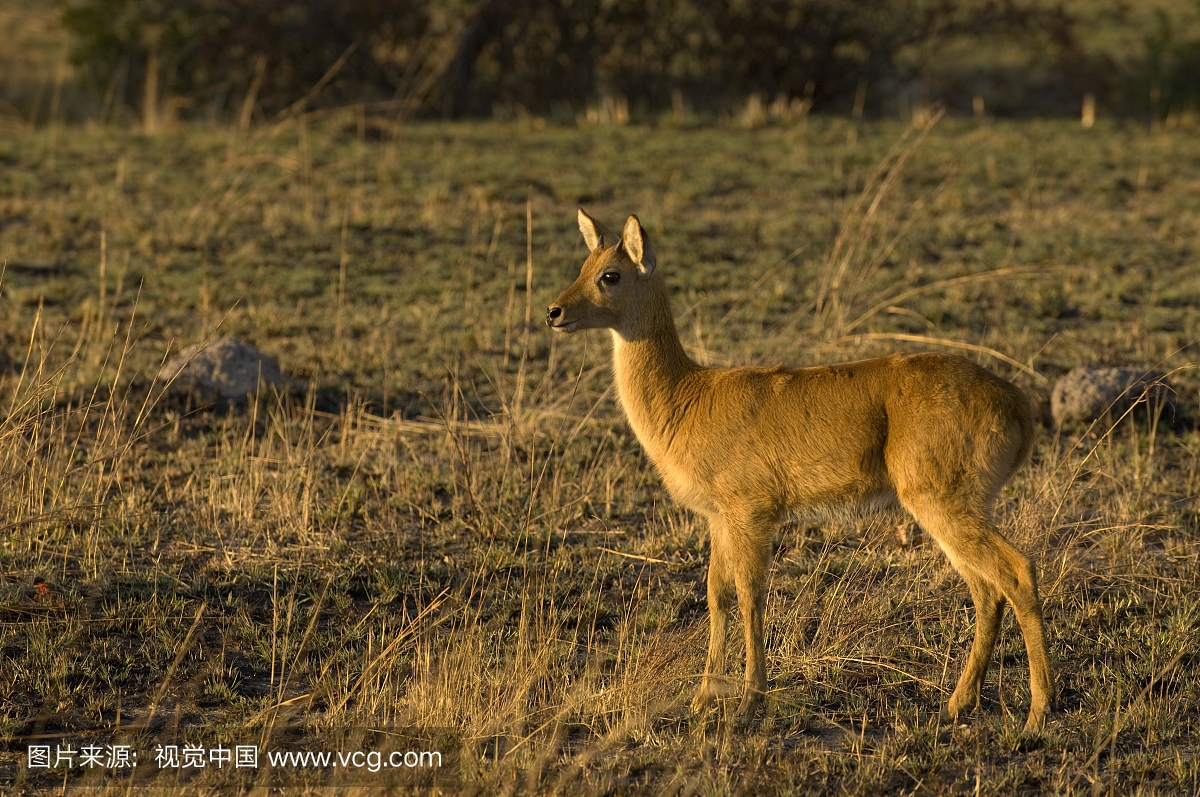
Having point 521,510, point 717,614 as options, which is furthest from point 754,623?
point 521,510

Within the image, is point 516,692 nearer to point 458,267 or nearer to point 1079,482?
point 1079,482

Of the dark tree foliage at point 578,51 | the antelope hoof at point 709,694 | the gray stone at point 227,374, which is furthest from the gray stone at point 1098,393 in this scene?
the dark tree foliage at point 578,51

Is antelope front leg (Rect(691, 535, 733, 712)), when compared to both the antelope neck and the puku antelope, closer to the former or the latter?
the puku antelope

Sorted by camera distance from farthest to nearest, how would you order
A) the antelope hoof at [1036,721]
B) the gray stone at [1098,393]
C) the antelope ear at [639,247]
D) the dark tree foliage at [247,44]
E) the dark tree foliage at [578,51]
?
the dark tree foliage at [578,51], the dark tree foliage at [247,44], the gray stone at [1098,393], the antelope ear at [639,247], the antelope hoof at [1036,721]

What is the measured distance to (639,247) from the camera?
6984mm

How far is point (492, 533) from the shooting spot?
8609 millimetres

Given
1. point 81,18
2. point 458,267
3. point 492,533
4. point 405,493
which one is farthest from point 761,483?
point 81,18

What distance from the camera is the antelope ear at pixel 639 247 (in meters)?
6.90

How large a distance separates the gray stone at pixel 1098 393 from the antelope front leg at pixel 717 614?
500 centimetres

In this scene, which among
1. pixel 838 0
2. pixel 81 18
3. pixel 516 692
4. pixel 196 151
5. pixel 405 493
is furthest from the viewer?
pixel 838 0

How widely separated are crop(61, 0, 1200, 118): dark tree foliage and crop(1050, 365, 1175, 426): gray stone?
18245 millimetres

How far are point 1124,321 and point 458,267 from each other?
748 centimetres

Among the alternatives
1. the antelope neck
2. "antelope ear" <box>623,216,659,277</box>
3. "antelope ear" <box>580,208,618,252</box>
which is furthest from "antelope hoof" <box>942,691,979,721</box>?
"antelope ear" <box>580,208,618,252</box>

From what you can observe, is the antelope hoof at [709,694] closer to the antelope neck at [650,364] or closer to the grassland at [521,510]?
the grassland at [521,510]
